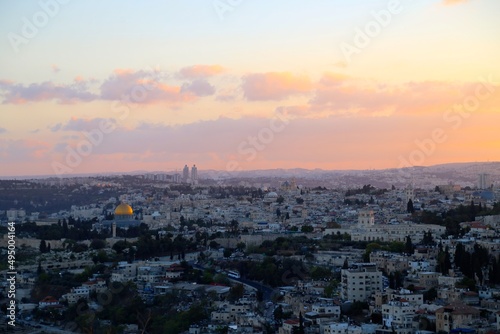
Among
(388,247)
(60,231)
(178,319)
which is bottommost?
(178,319)

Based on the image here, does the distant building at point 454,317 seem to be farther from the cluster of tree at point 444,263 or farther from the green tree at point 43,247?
the green tree at point 43,247

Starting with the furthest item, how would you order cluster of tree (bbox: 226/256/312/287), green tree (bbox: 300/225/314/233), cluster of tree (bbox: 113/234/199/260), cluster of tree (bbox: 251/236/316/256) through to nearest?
green tree (bbox: 300/225/314/233)
cluster of tree (bbox: 113/234/199/260)
cluster of tree (bbox: 251/236/316/256)
cluster of tree (bbox: 226/256/312/287)

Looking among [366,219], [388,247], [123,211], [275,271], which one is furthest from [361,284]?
[123,211]

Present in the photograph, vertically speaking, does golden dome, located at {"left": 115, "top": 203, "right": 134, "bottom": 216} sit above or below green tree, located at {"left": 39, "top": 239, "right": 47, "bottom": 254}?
above

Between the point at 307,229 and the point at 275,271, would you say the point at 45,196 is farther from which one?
the point at 275,271

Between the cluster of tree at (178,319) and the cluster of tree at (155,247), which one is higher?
the cluster of tree at (155,247)

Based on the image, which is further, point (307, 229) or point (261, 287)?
point (307, 229)

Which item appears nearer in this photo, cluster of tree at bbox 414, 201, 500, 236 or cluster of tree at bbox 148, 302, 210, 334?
cluster of tree at bbox 148, 302, 210, 334

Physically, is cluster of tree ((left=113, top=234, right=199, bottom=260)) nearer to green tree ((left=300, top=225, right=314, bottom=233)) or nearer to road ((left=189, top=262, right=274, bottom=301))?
green tree ((left=300, top=225, right=314, bottom=233))

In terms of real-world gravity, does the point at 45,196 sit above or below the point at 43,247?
above

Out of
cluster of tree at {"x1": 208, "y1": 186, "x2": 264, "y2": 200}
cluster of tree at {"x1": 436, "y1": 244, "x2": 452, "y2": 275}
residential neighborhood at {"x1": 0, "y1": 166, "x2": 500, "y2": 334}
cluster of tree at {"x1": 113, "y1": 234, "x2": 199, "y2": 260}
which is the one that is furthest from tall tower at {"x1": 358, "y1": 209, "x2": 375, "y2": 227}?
cluster of tree at {"x1": 208, "y1": 186, "x2": 264, "y2": 200}

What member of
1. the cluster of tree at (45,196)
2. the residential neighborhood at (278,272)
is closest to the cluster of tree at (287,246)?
the residential neighborhood at (278,272)
